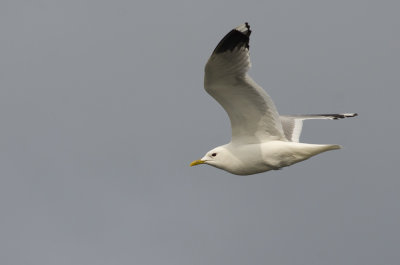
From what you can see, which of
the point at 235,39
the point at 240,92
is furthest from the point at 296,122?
the point at 235,39

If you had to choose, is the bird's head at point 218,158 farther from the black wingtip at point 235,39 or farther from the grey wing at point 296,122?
the black wingtip at point 235,39

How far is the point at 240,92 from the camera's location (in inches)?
585

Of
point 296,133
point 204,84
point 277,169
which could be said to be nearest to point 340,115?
point 296,133

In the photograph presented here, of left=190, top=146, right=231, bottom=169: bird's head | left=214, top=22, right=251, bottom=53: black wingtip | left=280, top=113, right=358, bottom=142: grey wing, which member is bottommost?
left=190, top=146, right=231, bottom=169: bird's head

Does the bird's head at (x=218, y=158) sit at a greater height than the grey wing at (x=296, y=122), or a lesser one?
lesser

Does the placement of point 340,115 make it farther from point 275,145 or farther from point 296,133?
point 275,145

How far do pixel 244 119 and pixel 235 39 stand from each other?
174 centimetres

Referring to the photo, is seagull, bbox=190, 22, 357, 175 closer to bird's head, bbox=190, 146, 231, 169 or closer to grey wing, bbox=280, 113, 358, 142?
bird's head, bbox=190, 146, 231, 169

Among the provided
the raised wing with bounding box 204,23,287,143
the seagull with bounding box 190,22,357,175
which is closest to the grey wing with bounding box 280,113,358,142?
the seagull with bounding box 190,22,357,175

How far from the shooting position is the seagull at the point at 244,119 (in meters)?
14.4

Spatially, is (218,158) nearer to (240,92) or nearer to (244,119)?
(244,119)

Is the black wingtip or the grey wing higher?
the black wingtip

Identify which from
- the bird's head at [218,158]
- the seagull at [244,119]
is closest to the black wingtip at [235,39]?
the seagull at [244,119]

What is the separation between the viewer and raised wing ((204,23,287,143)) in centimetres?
1430
